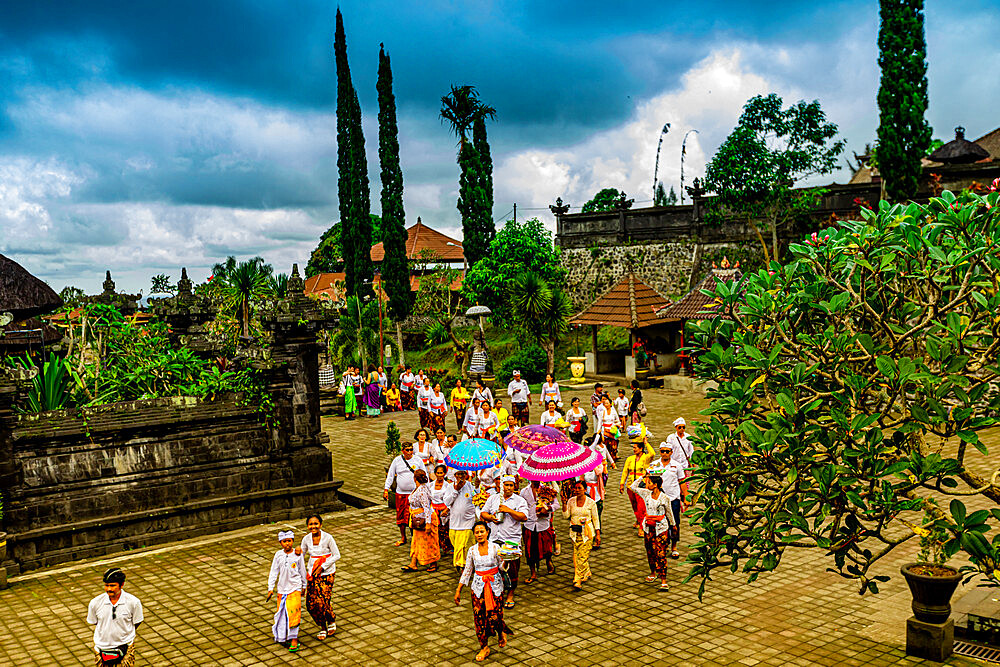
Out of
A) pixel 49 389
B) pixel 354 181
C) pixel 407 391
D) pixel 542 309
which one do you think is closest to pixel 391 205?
pixel 354 181

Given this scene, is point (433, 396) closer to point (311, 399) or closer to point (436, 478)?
point (311, 399)

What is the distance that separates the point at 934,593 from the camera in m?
8.36

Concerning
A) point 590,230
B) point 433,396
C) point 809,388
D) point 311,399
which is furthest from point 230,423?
point 590,230

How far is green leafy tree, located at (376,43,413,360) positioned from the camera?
4116cm

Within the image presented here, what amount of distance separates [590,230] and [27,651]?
3494 cm

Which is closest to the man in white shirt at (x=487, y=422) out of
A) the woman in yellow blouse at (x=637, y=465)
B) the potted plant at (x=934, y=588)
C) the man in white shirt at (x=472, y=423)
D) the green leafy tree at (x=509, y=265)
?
the man in white shirt at (x=472, y=423)

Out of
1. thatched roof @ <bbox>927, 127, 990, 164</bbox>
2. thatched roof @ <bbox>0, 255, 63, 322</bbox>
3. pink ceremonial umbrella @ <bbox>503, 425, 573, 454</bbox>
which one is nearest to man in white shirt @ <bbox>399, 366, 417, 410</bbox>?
thatched roof @ <bbox>0, 255, 63, 322</bbox>

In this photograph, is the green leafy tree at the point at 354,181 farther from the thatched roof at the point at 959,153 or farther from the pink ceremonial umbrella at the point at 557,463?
the pink ceremonial umbrella at the point at 557,463

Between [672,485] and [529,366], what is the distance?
20.9 m

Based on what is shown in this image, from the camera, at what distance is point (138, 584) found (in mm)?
11812

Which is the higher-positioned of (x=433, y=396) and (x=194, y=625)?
(x=433, y=396)

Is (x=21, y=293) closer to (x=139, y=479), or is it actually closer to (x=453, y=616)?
(x=139, y=479)

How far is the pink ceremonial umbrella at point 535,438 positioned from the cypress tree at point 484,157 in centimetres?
3248

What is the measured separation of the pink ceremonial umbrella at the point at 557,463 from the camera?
11406mm
